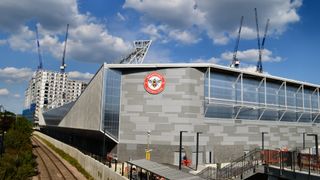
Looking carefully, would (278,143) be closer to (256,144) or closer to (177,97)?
(256,144)

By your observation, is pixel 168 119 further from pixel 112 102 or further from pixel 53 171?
pixel 53 171

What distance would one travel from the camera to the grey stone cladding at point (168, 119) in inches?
2100

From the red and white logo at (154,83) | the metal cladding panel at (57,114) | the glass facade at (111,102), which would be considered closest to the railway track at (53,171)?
the glass facade at (111,102)

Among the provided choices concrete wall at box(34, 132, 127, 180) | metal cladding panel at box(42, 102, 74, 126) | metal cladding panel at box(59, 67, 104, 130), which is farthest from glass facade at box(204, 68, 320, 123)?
metal cladding panel at box(42, 102, 74, 126)

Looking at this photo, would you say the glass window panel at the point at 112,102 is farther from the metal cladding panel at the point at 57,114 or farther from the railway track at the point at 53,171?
the metal cladding panel at the point at 57,114

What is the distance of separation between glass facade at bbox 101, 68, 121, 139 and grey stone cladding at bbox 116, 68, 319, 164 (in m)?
0.86

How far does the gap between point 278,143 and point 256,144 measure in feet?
26.6

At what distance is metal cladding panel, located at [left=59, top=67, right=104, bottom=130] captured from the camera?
183ft

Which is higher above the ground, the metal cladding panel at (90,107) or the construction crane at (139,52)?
the construction crane at (139,52)

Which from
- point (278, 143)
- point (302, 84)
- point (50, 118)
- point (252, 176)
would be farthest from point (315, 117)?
point (50, 118)

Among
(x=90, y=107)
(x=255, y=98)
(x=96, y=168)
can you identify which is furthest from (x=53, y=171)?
(x=255, y=98)

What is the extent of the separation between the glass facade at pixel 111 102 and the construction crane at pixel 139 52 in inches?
267

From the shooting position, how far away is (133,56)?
6225cm

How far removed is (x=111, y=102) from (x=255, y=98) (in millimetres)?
28246
